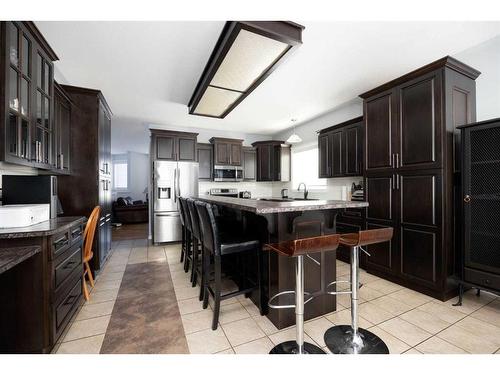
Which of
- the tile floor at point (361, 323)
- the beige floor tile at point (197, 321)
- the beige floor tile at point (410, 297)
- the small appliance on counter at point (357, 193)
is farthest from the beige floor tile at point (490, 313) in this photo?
the beige floor tile at point (197, 321)

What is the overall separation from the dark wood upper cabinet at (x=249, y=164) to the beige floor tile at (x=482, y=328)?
4697 mm

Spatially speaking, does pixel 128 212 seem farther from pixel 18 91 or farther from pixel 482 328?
pixel 482 328

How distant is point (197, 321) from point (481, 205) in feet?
9.65

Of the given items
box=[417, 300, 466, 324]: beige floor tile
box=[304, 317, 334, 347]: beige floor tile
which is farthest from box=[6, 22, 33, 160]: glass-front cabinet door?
box=[417, 300, 466, 324]: beige floor tile

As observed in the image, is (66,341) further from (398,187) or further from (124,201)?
(124,201)

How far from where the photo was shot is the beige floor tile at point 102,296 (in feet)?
7.86

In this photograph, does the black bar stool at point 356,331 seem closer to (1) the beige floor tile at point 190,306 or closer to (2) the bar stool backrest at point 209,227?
(2) the bar stool backrest at point 209,227

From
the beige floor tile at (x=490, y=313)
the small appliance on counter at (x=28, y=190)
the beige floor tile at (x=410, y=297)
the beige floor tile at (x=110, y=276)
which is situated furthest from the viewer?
the beige floor tile at (x=110, y=276)

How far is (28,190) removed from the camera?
6.95ft

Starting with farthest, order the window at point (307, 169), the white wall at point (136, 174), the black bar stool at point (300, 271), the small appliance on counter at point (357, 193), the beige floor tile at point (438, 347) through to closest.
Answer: the white wall at point (136, 174) < the window at point (307, 169) < the small appliance on counter at point (357, 193) < the beige floor tile at point (438, 347) < the black bar stool at point (300, 271)

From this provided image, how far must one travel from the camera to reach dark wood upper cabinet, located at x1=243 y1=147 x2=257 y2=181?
5918 millimetres

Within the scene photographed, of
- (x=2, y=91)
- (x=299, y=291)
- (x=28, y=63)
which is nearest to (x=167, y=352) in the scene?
(x=299, y=291)

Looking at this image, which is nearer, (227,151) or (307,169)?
(307,169)

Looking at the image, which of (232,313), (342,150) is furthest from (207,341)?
(342,150)
